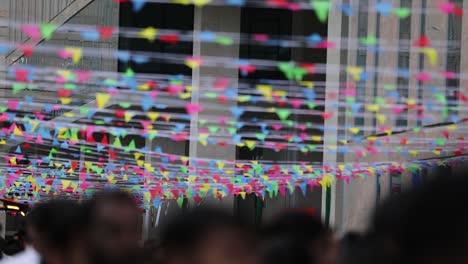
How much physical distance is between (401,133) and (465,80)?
7.54ft

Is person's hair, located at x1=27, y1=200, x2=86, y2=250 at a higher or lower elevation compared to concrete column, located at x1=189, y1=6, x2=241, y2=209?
lower

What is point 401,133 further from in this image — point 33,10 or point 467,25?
point 33,10

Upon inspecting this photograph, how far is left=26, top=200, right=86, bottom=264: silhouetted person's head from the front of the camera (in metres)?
3.99

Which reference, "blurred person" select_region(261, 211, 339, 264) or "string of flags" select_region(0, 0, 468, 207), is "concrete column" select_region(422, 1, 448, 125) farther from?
"blurred person" select_region(261, 211, 339, 264)

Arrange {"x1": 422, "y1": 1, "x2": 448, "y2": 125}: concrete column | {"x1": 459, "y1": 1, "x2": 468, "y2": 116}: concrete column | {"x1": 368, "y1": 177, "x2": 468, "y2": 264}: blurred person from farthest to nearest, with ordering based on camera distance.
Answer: {"x1": 422, "y1": 1, "x2": 448, "y2": 125}: concrete column → {"x1": 459, "y1": 1, "x2": 468, "y2": 116}: concrete column → {"x1": 368, "y1": 177, "x2": 468, "y2": 264}: blurred person

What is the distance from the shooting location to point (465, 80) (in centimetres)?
1656

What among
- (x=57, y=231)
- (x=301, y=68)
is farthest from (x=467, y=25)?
(x=57, y=231)

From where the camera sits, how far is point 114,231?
379cm

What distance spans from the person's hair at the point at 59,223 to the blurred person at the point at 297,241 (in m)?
0.70

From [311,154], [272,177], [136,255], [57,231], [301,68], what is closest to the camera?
[136,255]

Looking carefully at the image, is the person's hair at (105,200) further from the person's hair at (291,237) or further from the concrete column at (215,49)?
the concrete column at (215,49)

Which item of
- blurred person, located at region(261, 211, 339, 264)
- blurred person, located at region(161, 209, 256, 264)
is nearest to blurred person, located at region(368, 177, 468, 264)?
blurred person, located at region(161, 209, 256, 264)

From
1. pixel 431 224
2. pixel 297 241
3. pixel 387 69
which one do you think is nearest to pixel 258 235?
pixel 297 241

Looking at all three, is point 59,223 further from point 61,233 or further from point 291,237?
point 291,237
